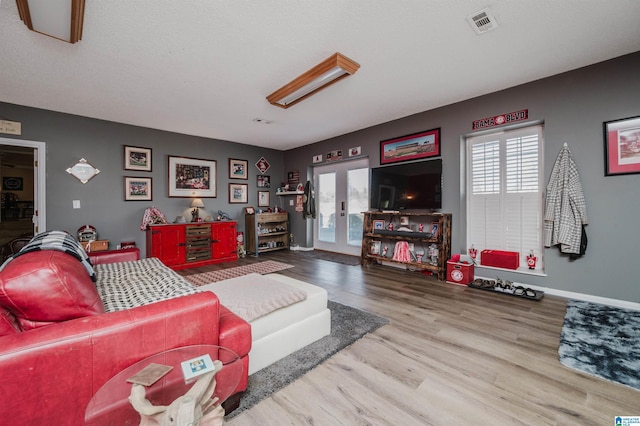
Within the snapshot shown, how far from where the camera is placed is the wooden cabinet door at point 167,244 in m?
4.65

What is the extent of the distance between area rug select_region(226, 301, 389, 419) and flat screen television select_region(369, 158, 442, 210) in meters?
2.33

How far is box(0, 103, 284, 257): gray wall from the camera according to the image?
4109 millimetres

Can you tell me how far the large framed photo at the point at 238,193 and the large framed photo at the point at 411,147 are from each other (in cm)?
339

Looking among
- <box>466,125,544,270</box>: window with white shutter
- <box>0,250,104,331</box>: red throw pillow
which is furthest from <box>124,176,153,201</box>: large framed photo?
<box>466,125,544,270</box>: window with white shutter

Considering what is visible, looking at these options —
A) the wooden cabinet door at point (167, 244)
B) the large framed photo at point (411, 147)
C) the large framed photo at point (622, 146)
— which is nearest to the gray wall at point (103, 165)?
the wooden cabinet door at point (167, 244)

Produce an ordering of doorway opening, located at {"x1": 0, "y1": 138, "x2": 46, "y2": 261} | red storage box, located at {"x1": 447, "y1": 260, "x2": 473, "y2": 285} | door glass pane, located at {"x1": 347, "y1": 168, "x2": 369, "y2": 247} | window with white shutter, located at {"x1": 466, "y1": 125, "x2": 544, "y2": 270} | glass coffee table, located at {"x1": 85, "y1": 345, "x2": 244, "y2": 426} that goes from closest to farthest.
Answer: glass coffee table, located at {"x1": 85, "y1": 345, "x2": 244, "y2": 426} → window with white shutter, located at {"x1": 466, "y1": 125, "x2": 544, "y2": 270} → red storage box, located at {"x1": 447, "y1": 260, "x2": 473, "y2": 285} → door glass pane, located at {"x1": 347, "y1": 168, "x2": 369, "y2": 247} → doorway opening, located at {"x1": 0, "y1": 138, "x2": 46, "y2": 261}

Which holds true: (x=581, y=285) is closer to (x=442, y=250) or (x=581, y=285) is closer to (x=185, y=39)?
(x=442, y=250)

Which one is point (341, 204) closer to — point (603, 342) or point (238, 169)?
point (238, 169)

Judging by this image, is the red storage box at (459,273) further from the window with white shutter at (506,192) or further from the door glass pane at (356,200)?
the door glass pane at (356,200)

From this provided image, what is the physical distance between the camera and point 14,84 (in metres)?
3.23

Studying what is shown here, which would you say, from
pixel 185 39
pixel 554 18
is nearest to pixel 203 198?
pixel 185 39

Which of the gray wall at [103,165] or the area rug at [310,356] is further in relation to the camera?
the gray wall at [103,165]

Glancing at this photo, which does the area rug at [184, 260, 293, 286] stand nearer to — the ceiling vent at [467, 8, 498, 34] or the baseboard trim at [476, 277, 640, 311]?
the baseboard trim at [476, 277, 640, 311]

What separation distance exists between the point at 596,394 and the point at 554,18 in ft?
9.37
